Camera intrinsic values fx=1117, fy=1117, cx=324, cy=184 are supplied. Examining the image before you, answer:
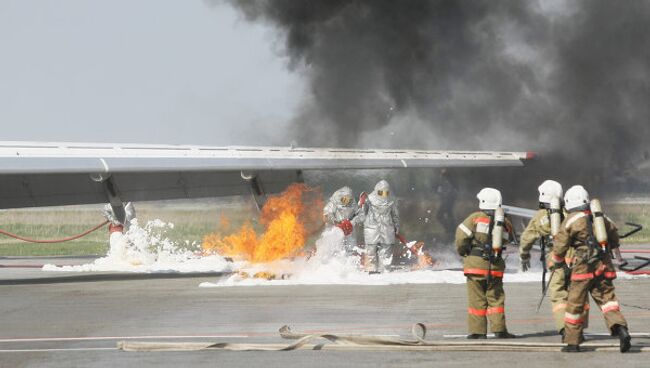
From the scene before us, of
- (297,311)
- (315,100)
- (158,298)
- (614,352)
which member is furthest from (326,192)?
(614,352)

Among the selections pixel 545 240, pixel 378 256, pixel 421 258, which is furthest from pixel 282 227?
pixel 545 240

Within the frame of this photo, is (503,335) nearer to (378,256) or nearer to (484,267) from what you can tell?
(484,267)

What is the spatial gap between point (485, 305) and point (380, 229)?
10802 mm

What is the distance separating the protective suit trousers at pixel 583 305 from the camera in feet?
41.6

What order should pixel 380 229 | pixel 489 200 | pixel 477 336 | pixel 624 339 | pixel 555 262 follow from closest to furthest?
pixel 624 339 < pixel 555 262 < pixel 477 336 < pixel 489 200 < pixel 380 229

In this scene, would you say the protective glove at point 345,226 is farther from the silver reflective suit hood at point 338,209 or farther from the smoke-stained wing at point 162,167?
the smoke-stained wing at point 162,167

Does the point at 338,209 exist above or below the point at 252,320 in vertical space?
above

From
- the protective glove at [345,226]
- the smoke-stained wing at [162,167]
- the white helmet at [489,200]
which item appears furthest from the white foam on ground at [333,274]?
the white helmet at [489,200]

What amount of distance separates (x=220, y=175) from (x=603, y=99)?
936 cm

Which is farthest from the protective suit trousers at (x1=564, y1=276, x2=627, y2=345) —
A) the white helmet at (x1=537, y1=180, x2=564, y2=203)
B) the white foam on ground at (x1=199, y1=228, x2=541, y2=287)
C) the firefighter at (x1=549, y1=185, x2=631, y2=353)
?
the white foam on ground at (x1=199, y1=228, x2=541, y2=287)

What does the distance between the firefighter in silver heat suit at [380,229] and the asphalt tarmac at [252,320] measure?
3505 mm

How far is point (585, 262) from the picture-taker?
512 inches

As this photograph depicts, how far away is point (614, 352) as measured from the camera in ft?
41.7

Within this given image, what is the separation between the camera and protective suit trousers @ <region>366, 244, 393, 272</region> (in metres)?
25.2
